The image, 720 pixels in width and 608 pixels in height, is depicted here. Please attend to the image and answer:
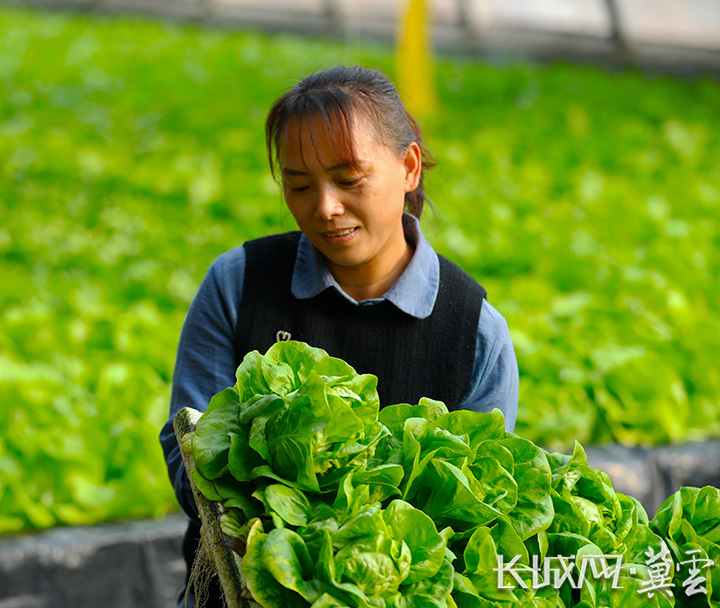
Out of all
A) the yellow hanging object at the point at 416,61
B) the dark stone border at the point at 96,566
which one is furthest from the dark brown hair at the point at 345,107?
the yellow hanging object at the point at 416,61

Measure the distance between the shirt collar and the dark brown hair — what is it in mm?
248

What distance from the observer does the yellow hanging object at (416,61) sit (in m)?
6.78

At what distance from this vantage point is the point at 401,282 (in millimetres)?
1733

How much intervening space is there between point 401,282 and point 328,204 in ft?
1.00

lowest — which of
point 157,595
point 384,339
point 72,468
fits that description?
point 157,595

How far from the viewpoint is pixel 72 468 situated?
270cm

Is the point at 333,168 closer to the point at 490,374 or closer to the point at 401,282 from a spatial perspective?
the point at 401,282

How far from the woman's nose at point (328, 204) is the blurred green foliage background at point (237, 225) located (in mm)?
415

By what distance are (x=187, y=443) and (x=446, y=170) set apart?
199 inches

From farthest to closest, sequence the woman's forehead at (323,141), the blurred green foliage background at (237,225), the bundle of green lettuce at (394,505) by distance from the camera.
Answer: the blurred green foliage background at (237,225)
the woman's forehead at (323,141)
the bundle of green lettuce at (394,505)

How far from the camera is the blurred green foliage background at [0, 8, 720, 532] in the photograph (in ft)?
Answer: 9.77

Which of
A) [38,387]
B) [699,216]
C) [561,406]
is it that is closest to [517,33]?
[699,216]

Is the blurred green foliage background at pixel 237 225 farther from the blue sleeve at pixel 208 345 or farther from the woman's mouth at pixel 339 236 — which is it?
the woman's mouth at pixel 339 236

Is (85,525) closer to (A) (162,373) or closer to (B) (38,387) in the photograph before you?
(B) (38,387)
